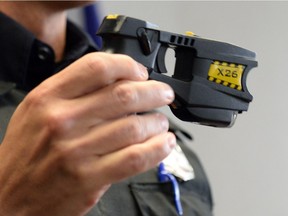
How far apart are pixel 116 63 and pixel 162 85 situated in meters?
0.04

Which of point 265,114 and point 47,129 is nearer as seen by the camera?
point 47,129

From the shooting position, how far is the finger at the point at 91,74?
0.29m

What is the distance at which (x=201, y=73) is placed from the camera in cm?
38

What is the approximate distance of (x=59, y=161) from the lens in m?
0.30

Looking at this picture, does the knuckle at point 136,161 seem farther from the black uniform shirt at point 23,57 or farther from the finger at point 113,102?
the black uniform shirt at point 23,57

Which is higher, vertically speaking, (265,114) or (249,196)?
(265,114)

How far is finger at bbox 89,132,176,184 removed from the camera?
0.30 m

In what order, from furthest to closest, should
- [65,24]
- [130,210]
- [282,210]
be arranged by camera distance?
1. [282,210]
2. [65,24]
3. [130,210]

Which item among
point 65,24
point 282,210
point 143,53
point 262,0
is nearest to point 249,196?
point 282,210

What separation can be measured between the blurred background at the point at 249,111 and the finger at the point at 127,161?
1.90 ft

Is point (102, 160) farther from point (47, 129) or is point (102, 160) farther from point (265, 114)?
point (265, 114)

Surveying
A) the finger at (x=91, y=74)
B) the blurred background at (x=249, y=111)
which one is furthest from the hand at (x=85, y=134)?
the blurred background at (x=249, y=111)

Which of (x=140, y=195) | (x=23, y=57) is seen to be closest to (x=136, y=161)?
(x=140, y=195)

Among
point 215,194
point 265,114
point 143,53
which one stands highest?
point 143,53
